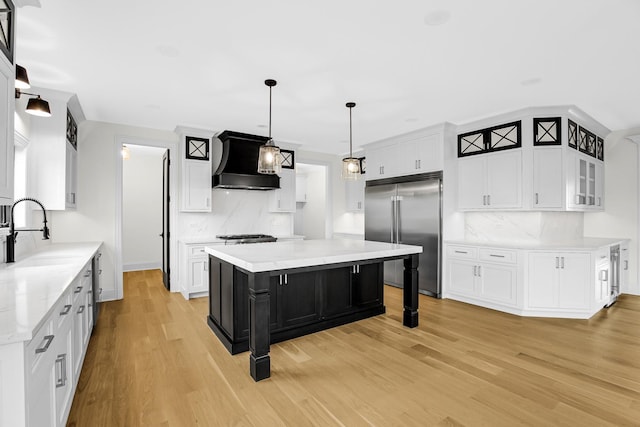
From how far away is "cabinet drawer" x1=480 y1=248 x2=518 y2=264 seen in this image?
3980mm

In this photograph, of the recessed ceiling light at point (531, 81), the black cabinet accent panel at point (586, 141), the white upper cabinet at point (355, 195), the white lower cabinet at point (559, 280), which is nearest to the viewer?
the recessed ceiling light at point (531, 81)

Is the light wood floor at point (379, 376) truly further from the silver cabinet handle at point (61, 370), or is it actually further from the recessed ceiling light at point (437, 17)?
the recessed ceiling light at point (437, 17)

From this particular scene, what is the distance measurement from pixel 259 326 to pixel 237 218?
3.47 metres

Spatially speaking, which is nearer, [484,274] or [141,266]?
[484,274]

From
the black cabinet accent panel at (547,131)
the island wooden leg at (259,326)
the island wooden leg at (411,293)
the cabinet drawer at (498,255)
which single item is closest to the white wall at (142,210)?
the island wooden leg at (259,326)

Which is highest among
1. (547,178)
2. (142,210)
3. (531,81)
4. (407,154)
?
(531,81)

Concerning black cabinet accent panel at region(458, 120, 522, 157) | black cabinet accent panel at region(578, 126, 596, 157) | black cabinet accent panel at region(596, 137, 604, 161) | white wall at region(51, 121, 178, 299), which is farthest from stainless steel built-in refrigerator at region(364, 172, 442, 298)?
white wall at region(51, 121, 178, 299)

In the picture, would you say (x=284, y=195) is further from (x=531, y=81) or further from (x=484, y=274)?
(x=531, y=81)

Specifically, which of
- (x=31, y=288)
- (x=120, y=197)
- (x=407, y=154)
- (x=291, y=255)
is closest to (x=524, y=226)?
(x=407, y=154)

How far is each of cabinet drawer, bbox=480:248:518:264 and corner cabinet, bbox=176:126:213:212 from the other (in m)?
4.11

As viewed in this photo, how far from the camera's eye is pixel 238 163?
5.09 meters

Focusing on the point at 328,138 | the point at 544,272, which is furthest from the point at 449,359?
the point at 328,138

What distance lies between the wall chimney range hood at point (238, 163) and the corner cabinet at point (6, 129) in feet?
10.4

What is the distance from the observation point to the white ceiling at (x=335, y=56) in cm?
215
